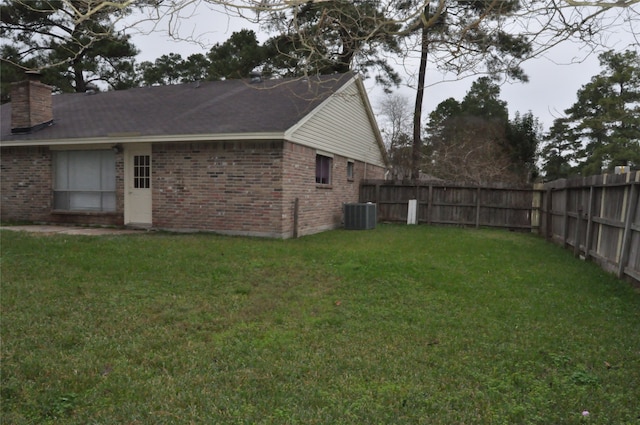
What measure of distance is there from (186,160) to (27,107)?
573 centimetres

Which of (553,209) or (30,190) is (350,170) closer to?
(553,209)

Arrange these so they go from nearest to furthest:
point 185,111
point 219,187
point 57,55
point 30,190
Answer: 1. point 219,187
2. point 185,111
3. point 30,190
4. point 57,55

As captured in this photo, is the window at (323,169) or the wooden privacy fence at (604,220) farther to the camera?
the window at (323,169)

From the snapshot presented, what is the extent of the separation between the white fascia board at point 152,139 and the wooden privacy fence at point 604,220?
6230 mm

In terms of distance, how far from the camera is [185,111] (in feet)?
40.1

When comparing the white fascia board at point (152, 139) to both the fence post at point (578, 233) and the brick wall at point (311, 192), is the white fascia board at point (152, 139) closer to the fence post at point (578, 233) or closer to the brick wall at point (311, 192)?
the brick wall at point (311, 192)

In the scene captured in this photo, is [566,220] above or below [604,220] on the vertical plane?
below

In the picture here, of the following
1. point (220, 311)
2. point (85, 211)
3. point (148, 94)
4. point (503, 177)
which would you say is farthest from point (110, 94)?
point (503, 177)

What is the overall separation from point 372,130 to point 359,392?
15.3 metres

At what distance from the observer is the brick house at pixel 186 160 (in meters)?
10.3

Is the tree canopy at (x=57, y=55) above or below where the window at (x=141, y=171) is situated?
above

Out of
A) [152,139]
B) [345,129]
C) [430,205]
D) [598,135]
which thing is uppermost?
[598,135]

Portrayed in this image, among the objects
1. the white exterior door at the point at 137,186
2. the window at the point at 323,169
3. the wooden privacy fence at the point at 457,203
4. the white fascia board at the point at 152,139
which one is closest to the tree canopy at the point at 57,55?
the white fascia board at the point at 152,139

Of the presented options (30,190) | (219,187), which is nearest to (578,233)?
(219,187)
